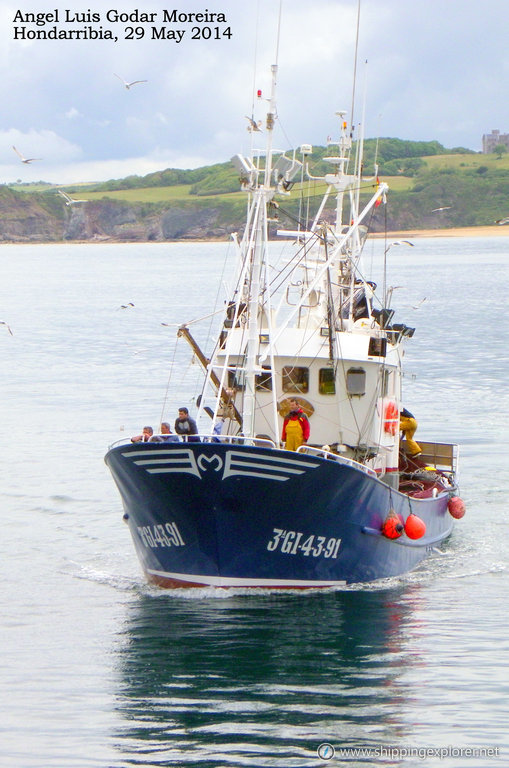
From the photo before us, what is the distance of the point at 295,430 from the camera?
1969 centimetres

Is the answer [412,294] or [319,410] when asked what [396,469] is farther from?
[412,294]

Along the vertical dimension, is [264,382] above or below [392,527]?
above

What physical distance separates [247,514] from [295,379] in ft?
12.7

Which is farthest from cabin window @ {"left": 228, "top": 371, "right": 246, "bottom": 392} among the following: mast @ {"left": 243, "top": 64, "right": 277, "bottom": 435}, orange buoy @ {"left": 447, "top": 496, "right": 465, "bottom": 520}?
orange buoy @ {"left": 447, "top": 496, "right": 465, "bottom": 520}

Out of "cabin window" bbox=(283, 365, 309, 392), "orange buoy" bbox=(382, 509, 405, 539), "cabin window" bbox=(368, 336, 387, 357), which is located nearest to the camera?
"orange buoy" bbox=(382, 509, 405, 539)

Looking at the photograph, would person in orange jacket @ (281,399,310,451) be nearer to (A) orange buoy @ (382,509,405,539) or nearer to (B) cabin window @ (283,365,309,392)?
(B) cabin window @ (283,365,309,392)

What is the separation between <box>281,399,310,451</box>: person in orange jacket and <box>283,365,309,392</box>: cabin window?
139 cm

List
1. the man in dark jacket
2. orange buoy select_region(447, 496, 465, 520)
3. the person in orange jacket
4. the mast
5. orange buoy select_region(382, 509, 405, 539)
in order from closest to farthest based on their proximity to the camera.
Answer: the mast, the person in orange jacket, the man in dark jacket, orange buoy select_region(382, 509, 405, 539), orange buoy select_region(447, 496, 465, 520)

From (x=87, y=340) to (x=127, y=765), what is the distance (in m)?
53.6

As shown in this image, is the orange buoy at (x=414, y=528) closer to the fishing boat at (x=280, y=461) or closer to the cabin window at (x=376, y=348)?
the fishing boat at (x=280, y=461)

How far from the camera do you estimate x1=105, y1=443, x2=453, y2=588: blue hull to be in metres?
18.2

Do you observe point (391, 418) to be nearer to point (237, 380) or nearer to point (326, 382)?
point (326, 382)

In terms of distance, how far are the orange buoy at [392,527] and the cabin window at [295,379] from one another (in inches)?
113

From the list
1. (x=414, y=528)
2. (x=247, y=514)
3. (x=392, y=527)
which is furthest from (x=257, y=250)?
(x=414, y=528)
